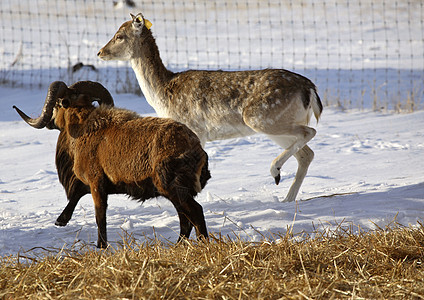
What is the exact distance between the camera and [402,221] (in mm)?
5547

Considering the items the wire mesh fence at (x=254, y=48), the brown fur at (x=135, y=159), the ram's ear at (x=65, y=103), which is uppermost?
the wire mesh fence at (x=254, y=48)

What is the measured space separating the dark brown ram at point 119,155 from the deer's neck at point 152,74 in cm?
189

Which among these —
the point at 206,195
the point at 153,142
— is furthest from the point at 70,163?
the point at 206,195

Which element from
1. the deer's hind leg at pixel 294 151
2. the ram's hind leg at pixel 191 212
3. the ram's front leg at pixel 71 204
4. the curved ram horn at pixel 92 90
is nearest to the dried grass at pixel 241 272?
the ram's hind leg at pixel 191 212

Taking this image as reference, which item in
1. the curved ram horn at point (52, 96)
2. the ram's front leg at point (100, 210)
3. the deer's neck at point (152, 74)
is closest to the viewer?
the ram's front leg at point (100, 210)

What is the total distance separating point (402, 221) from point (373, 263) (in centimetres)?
178

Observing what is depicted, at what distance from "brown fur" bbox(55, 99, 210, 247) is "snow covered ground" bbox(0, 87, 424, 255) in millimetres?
332

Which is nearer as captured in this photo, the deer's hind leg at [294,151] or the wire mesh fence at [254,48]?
the deer's hind leg at [294,151]

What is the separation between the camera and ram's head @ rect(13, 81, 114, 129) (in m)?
5.58

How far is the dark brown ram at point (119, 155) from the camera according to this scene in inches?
190

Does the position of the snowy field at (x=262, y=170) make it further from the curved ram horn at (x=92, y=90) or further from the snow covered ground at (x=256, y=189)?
the curved ram horn at (x=92, y=90)

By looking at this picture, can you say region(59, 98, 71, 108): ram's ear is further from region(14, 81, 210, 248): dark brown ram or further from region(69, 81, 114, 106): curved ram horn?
region(69, 81, 114, 106): curved ram horn

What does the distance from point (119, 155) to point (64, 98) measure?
1027 millimetres

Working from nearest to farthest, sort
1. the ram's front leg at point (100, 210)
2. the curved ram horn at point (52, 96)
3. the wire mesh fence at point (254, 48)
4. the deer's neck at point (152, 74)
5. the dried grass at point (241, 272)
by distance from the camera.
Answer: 1. the dried grass at point (241, 272)
2. the ram's front leg at point (100, 210)
3. the curved ram horn at point (52, 96)
4. the deer's neck at point (152, 74)
5. the wire mesh fence at point (254, 48)
